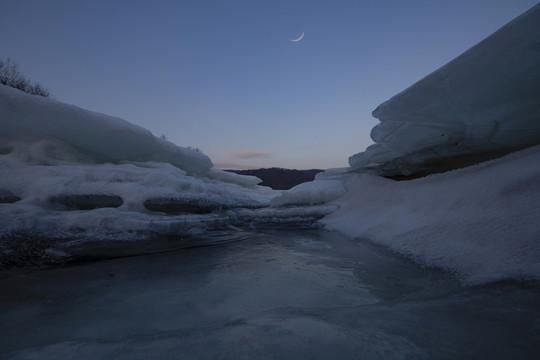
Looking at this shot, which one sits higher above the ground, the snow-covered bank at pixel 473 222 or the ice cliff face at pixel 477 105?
the ice cliff face at pixel 477 105

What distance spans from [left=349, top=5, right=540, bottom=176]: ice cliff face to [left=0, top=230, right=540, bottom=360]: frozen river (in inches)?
62.7

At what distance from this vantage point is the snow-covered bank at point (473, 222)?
118 cm

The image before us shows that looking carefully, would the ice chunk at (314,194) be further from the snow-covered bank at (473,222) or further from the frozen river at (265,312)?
the frozen river at (265,312)

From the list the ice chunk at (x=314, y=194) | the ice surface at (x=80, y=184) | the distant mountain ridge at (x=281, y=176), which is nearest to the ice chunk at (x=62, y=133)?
the ice surface at (x=80, y=184)

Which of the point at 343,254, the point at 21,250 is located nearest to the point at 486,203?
the point at 343,254

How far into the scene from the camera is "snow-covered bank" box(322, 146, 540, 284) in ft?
3.87

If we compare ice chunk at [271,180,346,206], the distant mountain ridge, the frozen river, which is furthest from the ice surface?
the distant mountain ridge

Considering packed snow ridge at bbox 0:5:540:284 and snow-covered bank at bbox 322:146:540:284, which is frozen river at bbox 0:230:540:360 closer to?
snow-covered bank at bbox 322:146:540:284

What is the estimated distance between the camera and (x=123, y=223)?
8.06ft

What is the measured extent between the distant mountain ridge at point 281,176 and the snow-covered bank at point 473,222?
43.5ft

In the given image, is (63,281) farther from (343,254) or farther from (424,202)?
(424,202)

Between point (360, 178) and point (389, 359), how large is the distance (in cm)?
400

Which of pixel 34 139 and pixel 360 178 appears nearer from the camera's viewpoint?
pixel 34 139

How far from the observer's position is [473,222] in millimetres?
1517
